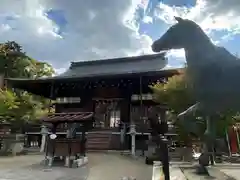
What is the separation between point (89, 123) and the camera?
8.87 metres

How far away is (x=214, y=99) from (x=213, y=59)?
67 cm

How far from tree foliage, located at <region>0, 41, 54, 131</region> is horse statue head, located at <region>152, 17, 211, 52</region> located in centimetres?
1025

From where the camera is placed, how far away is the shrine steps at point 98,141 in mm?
12614

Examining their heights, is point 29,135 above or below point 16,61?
below

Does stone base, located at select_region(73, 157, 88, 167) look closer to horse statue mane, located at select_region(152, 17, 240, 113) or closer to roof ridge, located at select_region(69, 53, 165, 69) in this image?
horse statue mane, located at select_region(152, 17, 240, 113)

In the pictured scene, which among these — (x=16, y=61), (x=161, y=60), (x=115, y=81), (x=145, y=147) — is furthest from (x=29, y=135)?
(x=16, y=61)

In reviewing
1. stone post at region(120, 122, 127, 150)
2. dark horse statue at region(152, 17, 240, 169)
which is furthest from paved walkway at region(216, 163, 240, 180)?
stone post at region(120, 122, 127, 150)

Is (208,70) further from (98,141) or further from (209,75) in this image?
(98,141)

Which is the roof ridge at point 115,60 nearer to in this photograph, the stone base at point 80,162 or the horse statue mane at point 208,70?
the stone base at point 80,162

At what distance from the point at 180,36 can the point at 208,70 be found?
801 millimetres

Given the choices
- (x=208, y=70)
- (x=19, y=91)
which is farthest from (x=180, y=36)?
(x=19, y=91)

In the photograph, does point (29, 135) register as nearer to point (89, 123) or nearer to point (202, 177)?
point (89, 123)

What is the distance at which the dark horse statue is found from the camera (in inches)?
159

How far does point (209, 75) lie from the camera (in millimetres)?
4113
